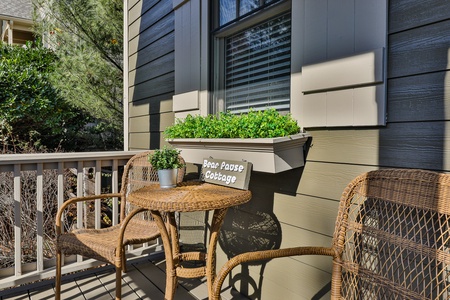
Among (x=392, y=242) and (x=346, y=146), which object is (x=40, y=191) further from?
(x=392, y=242)

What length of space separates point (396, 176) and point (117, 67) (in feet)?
16.1

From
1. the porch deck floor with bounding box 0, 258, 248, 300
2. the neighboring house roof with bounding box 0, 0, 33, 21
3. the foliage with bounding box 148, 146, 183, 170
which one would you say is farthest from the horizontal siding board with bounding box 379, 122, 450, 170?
the neighboring house roof with bounding box 0, 0, 33, 21

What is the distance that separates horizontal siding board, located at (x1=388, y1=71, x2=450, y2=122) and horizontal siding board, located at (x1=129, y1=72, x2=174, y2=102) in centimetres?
206

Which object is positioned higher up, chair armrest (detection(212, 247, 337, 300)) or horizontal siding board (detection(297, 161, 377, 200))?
horizontal siding board (detection(297, 161, 377, 200))

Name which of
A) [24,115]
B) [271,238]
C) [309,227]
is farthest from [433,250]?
[24,115]

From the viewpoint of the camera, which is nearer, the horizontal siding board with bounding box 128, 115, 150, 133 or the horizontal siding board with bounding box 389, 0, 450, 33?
the horizontal siding board with bounding box 389, 0, 450, 33

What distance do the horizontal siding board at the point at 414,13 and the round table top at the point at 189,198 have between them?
1.00 metres

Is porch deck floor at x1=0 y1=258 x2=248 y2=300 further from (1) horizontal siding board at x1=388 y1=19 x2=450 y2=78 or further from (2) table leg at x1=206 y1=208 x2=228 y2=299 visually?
(1) horizontal siding board at x1=388 y1=19 x2=450 y2=78

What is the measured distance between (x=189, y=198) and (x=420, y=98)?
105cm

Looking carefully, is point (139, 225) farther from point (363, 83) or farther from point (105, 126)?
point (105, 126)

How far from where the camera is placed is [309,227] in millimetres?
1702

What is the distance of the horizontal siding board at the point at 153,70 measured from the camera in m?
3.05

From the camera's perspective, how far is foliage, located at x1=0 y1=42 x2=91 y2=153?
550 cm

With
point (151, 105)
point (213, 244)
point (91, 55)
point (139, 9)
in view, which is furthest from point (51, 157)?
point (91, 55)
